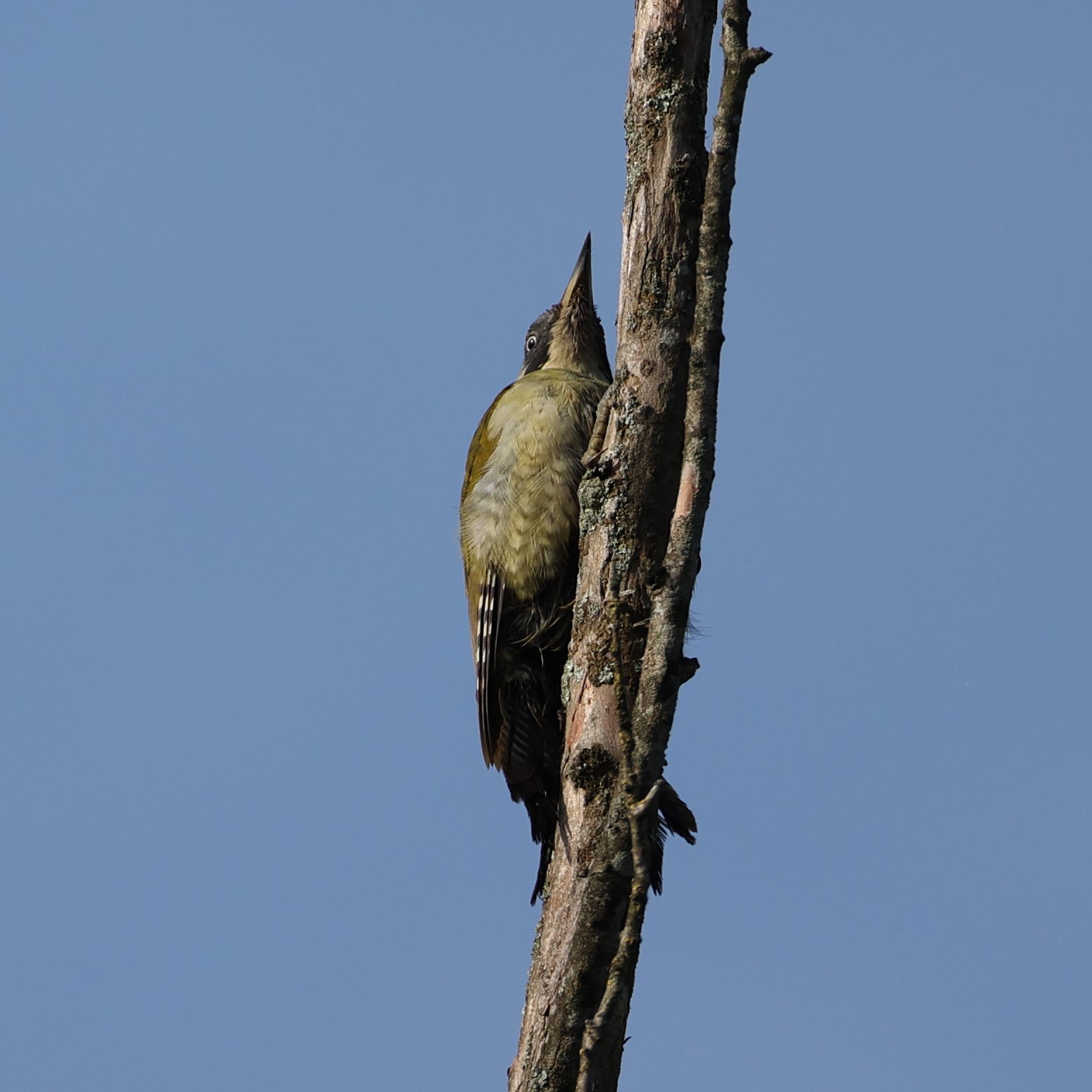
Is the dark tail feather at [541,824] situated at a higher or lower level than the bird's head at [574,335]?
lower

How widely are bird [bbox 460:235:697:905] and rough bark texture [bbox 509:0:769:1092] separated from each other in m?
0.92

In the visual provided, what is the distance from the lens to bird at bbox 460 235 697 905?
5.23 metres

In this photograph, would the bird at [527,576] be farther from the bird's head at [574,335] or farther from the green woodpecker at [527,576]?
the bird's head at [574,335]

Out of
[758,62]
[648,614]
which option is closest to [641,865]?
[648,614]

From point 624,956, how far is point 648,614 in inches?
38.2

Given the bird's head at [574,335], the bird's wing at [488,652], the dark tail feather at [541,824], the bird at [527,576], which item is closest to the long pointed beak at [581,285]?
the bird's head at [574,335]

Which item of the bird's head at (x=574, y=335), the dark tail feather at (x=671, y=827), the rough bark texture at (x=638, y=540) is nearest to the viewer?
the rough bark texture at (x=638, y=540)

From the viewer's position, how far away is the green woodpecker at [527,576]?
17.2 feet

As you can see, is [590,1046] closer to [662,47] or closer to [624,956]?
[624,956]

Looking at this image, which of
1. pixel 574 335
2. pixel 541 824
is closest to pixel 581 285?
pixel 574 335

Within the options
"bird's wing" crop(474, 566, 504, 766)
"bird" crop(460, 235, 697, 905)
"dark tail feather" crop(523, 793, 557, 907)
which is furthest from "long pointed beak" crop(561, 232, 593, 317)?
"dark tail feather" crop(523, 793, 557, 907)

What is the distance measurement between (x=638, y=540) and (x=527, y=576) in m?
1.26

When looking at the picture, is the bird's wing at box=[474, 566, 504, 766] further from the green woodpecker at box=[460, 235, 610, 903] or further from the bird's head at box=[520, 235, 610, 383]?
the bird's head at box=[520, 235, 610, 383]

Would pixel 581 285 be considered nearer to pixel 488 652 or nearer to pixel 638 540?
pixel 488 652
